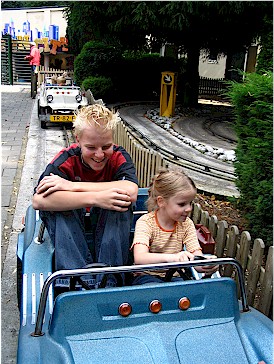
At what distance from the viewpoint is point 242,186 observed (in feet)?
15.0

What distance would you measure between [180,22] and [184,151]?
3575mm

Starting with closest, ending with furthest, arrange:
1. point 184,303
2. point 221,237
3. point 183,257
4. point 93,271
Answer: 1. point 93,271
2. point 184,303
3. point 183,257
4. point 221,237

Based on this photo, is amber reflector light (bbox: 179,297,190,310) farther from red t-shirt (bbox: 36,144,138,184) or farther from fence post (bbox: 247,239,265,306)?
fence post (bbox: 247,239,265,306)

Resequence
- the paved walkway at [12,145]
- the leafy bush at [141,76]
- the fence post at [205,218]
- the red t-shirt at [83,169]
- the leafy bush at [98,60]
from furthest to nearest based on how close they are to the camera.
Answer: the leafy bush at [141,76], the leafy bush at [98,60], the paved walkway at [12,145], the fence post at [205,218], the red t-shirt at [83,169]

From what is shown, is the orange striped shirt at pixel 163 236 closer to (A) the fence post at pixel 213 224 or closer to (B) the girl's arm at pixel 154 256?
(B) the girl's arm at pixel 154 256

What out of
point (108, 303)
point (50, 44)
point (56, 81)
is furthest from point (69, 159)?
point (50, 44)

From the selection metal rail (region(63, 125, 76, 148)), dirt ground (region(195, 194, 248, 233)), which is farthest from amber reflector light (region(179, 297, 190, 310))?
metal rail (region(63, 125, 76, 148))

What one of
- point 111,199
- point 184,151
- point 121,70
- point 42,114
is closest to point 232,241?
point 111,199

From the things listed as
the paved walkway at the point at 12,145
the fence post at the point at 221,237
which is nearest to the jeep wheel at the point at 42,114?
the paved walkway at the point at 12,145

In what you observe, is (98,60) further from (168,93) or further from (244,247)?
(244,247)

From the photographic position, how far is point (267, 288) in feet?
11.1

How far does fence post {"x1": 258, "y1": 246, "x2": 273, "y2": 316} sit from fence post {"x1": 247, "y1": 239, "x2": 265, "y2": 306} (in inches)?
5.1

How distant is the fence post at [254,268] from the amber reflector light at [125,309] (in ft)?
5.00

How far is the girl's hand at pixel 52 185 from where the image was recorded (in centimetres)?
269
